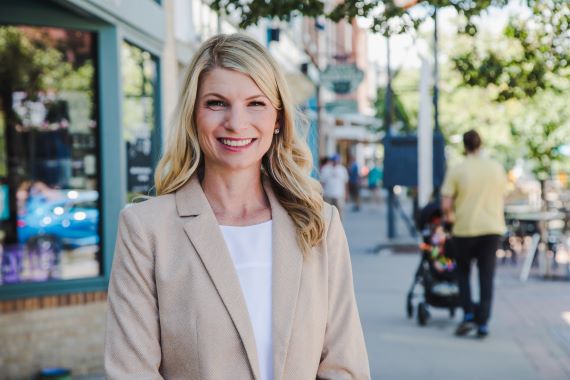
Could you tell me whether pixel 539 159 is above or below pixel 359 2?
below

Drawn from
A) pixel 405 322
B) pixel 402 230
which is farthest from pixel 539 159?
pixel 402 230

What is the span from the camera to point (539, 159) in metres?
12.5

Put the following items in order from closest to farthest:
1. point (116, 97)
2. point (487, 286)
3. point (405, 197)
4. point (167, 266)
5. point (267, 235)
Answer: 1. point (167, 266)
2. point (267, 235)
3. point (116, 97)
4. point (487, 286)
5. point (405, 197)

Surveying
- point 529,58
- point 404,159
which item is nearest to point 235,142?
point 529,58

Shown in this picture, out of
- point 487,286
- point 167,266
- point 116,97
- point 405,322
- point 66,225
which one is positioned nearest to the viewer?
point 167,266

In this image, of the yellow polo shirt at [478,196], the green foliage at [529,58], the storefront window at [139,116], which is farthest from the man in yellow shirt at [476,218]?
the storefront window at [139,116]

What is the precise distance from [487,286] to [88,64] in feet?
13.2

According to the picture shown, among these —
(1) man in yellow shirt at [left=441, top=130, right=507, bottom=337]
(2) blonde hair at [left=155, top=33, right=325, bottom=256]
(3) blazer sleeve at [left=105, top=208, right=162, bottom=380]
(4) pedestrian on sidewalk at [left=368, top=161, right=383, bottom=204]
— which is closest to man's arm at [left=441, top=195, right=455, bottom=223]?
(1) man in yellow shirt at [left=441, top=130, right=507, bottom=337]

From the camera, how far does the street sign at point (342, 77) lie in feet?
45.9

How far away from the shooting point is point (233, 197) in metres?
2.27

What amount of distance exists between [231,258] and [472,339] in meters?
5.98

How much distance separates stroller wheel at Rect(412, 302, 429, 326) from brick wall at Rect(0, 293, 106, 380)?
3.42 m

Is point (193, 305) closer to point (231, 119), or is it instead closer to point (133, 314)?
point (133, 314)

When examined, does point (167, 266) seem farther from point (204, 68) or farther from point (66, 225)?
point (66, 225)
